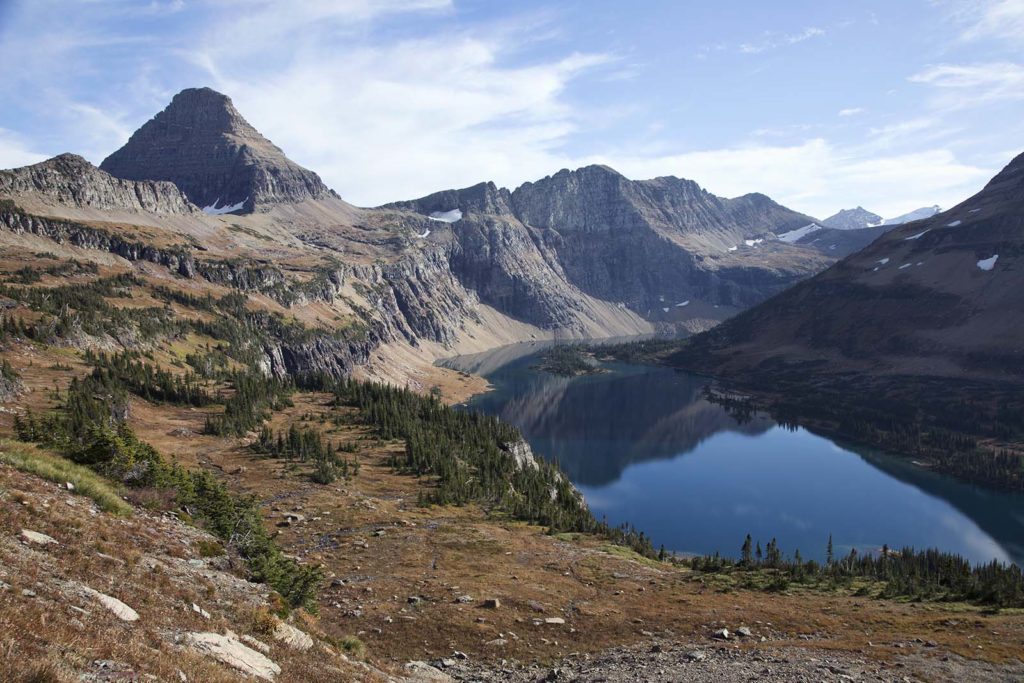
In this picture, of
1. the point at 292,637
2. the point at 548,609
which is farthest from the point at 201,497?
the point at 548,609

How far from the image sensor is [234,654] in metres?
15.6

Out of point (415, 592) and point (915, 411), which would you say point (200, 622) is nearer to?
point (415, 592)

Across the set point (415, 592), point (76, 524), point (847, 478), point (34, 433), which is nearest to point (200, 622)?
point (76, 524)

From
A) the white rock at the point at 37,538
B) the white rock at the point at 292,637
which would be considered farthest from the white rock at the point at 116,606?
the white rock at the point at 292,637

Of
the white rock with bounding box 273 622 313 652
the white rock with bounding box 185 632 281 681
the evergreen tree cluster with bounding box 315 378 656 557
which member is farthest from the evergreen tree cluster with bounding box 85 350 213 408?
the white rock with bounding box 185 632 281 681

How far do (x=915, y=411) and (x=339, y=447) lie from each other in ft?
617

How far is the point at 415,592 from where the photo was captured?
36.2 meters

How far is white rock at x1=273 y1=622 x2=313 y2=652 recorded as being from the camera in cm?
1911

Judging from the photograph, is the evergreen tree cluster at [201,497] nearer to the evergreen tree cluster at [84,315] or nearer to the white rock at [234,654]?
the white rock at [234,654]

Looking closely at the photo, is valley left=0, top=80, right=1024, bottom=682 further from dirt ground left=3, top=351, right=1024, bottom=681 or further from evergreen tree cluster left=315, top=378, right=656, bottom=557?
evergreen tree cluster left=315, top=378, right=656, bottom=557

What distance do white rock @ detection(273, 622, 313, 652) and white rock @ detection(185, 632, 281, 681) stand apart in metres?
2.53

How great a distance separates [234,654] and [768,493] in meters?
124

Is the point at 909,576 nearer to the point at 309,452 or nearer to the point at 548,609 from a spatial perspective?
the point at 548,609

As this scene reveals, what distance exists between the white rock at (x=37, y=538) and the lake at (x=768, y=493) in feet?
284
